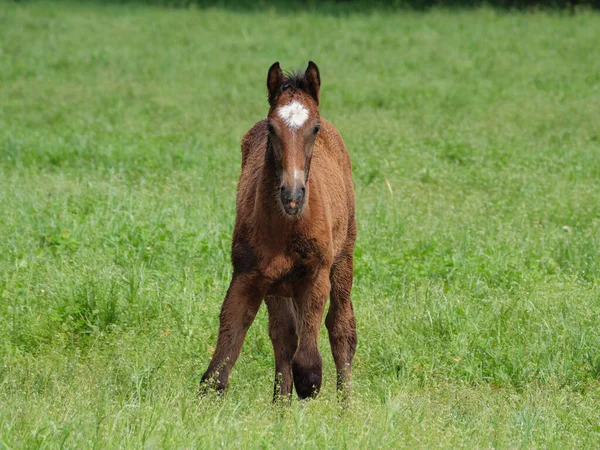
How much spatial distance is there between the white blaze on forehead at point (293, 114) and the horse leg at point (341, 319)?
1757mm

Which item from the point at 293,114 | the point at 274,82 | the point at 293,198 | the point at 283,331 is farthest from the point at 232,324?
the point at 274,82

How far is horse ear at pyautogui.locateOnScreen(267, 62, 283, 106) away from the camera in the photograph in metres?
5.86

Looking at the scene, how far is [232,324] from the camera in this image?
19.1ft

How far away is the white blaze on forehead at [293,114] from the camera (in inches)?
216

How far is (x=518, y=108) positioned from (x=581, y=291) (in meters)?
9.85

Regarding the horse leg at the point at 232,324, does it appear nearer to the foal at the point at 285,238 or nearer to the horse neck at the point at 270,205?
the foal at the point at 285,238

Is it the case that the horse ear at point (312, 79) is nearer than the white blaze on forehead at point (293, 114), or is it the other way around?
the white blaze on forehead at point (293, 114)

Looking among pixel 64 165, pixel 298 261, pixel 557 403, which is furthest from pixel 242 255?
pixel 64 165

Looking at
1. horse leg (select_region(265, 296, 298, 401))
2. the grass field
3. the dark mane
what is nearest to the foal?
the dark mane

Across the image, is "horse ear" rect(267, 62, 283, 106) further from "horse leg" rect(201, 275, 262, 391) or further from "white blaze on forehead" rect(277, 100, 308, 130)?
"horse leg" rect(201, 275, 262, 391)

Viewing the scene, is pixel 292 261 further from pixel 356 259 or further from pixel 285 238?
pixel 356 259

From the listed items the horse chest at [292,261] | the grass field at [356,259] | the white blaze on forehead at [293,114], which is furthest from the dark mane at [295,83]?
the grass field at [356,259]

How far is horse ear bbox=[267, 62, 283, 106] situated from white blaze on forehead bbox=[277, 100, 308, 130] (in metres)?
0.28

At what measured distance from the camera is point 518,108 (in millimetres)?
17453
